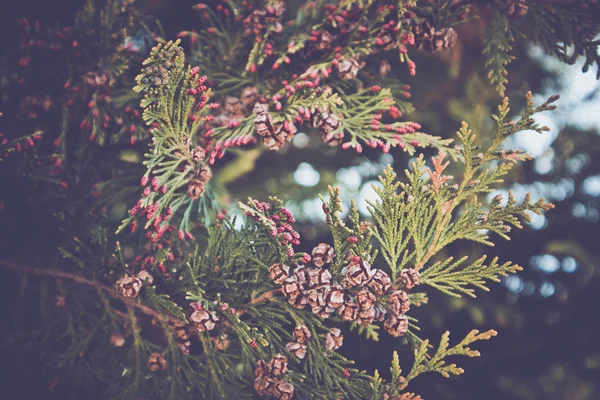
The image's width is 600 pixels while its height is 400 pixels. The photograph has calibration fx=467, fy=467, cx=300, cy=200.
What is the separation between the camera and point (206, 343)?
149cm

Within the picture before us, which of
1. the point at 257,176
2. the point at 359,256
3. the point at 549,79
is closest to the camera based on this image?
the point at 359,256

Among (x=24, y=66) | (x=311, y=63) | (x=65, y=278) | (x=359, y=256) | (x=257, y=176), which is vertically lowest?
(x=257, y=176)

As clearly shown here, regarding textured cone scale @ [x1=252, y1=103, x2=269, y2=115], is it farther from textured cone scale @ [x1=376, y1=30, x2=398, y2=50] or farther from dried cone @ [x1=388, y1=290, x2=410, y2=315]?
dried cone @ [x1=388, y1=290, x2=410, y2=315]

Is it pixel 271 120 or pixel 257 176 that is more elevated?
pixel 271 120

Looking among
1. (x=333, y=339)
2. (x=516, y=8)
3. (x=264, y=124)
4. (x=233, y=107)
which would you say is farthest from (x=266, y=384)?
(x=516, y=8)

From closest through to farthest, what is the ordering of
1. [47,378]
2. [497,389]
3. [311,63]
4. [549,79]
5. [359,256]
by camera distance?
[359,256] → [47,378] → [311,63] → [497,389] → [549,79]

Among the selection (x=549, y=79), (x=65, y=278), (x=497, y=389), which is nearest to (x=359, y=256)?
(x=65, y=278)

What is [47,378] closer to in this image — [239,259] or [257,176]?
[239,259]

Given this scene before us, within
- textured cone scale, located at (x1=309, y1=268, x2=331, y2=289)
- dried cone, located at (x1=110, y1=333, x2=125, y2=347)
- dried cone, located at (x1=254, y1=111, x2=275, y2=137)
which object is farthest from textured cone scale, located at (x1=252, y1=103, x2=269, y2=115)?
dried cone, located at (x1=110, y1=333, x2=125, y2=347)

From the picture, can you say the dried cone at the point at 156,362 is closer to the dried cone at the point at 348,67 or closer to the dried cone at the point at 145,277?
the dried cone at the point at 145,277

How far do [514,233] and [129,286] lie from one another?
234 cm

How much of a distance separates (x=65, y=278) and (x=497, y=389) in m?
2.25

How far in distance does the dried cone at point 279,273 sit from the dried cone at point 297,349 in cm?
20

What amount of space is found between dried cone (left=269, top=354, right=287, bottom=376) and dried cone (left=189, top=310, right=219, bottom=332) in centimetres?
21
